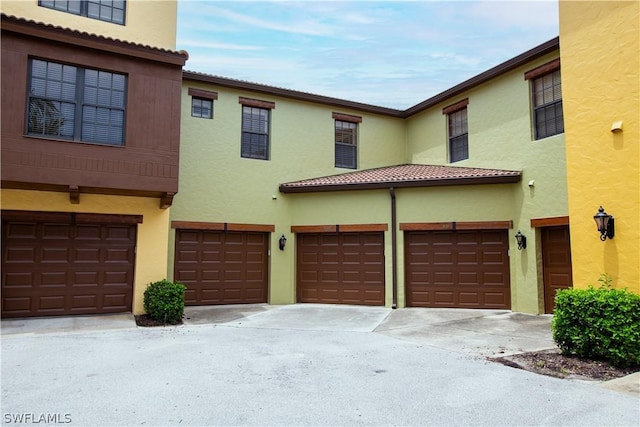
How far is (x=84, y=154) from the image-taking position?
890 cm

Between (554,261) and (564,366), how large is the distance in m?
4.94

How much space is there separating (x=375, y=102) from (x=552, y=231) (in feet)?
23.7

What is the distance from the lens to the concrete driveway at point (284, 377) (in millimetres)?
4363

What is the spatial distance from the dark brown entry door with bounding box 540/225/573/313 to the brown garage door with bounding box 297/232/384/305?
414cm

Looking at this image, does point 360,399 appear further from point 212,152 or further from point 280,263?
point 212,152

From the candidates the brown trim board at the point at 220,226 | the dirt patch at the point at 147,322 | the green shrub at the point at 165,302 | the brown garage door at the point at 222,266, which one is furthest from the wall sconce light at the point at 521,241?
the dirt patch at the point at 147,322

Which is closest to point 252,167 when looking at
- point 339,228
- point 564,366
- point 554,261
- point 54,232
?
point 339,228

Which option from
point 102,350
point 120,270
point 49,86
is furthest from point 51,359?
point 49,86

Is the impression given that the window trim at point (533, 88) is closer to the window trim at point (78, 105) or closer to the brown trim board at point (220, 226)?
the brown trim board at point (220, 226)

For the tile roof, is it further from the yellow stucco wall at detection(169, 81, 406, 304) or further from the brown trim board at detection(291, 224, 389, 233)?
the brown trim board at detection(291, 224, 389, 233)

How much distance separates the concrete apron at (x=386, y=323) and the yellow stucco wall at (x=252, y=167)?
1.83 meters

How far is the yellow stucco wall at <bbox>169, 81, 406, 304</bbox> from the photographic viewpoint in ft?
39.8

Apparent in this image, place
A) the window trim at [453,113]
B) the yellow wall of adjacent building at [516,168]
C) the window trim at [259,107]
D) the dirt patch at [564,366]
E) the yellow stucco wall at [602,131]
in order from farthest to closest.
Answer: the window trim at [453,113]
the window trim at [259,107]
the yellow wall of adjacent building at [516,168]
the yellow stucco wall at [602,131]
the dirt patch at [564,366]

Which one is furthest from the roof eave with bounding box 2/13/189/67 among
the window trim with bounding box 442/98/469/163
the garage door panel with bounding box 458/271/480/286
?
the garage door panel with bounding box 458/271/480/286
